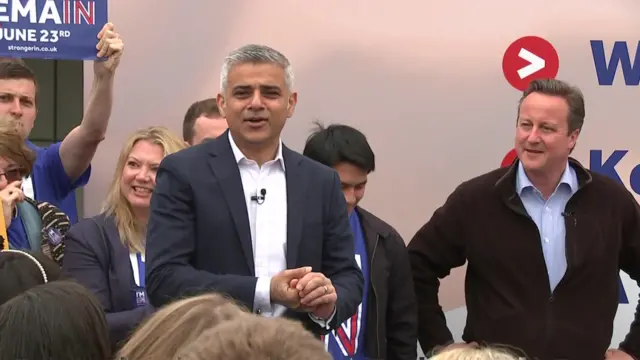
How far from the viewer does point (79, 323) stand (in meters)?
1.94

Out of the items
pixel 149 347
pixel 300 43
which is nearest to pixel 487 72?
pixel 300 43

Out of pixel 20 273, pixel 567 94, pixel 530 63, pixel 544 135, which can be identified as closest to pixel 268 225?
pixel 20 273

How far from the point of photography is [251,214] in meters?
2.73

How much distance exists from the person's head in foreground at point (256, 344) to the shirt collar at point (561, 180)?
7.87 feet

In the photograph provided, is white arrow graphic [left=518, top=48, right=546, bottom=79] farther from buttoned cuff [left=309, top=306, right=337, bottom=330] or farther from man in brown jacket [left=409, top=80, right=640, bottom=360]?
buttoned cuff [left=309, top=306, right=337, bottom=330]

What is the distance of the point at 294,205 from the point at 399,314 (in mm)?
1134

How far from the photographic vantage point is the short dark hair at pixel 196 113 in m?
3.97

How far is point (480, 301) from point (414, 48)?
3.83ft

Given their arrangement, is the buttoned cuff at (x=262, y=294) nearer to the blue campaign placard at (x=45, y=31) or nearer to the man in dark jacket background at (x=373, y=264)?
the man in dark jacket background at (x=373, y=264)

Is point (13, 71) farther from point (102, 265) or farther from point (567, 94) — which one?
point (567, 94)

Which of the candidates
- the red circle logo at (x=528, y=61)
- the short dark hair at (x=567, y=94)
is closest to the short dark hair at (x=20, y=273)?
the short dark hair at (x=567, y=94)

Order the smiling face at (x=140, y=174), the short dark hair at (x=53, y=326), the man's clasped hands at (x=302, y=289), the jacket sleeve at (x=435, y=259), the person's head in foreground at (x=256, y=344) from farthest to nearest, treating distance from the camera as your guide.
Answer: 1. the jacket sleeve at (x=435, y=259)
2. the smiling face at (x=140, y=174)
3. the man's clasped hands at (x=302, y=289)
4. the short dark hair at (x=53, y=326)
5. the person's head in foreground at (x=256, y=344)

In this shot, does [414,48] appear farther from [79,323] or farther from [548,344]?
[79,323]

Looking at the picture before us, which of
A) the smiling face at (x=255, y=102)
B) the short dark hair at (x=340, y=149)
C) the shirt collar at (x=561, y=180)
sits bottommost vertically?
the shirt collar at (x=561, y=180)
